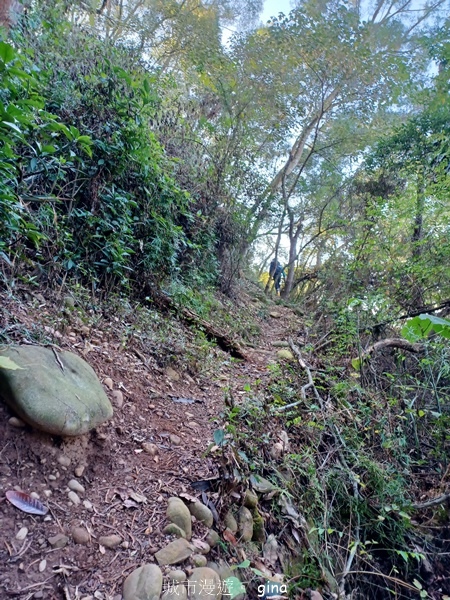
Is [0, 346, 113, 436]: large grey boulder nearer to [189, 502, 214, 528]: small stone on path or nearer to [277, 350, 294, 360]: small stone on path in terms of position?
[189, 502, 214, 528]: small stone on path

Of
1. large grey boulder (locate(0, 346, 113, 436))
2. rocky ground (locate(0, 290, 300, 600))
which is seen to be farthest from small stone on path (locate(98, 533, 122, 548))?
large grey boulder (locate(0, 346, 113, 436))

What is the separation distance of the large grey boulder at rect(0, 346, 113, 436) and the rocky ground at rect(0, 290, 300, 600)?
86mm

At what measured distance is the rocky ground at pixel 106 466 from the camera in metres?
1.24

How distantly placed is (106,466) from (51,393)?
0.54 meters

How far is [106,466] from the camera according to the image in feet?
5.81

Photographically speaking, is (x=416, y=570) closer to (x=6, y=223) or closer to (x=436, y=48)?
(x=6, y=223)

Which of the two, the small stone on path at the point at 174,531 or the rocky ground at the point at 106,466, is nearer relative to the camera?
the rocky ground at the point at 106,466

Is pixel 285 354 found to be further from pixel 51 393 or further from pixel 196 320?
pixel 51 393

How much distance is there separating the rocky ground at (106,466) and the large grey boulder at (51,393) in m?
0.09

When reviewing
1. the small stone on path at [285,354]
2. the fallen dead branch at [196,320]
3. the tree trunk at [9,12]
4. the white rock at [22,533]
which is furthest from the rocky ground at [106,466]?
the tree trunk at [9,12]

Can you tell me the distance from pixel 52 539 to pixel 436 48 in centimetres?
897

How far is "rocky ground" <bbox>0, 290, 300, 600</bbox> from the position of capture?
124cm

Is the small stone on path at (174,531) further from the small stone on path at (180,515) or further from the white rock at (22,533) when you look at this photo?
the white rock at (22,533)

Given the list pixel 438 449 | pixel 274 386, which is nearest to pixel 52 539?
pixel 274 386
